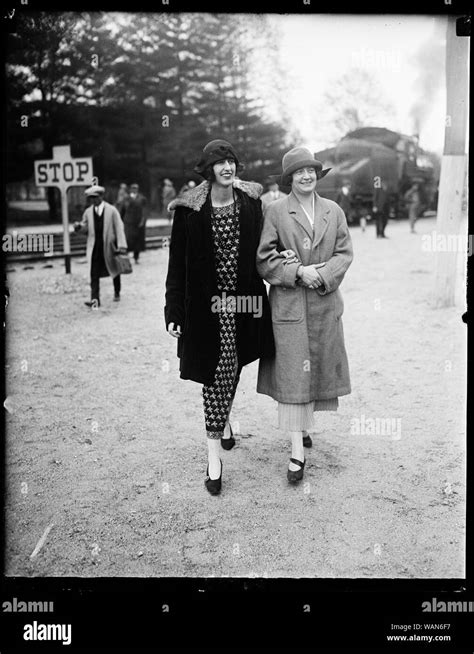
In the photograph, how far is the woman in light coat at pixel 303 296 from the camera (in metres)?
3.45

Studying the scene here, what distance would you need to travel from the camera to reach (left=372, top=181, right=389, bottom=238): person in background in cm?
1082

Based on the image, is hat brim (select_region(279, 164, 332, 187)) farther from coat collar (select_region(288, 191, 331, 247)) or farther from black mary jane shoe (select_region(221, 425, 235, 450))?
black mary jane shoe (select_region(221, 425, 235, 450))

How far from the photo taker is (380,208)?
11.6 m

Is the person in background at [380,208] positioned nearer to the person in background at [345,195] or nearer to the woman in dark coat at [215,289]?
the person in background at [345,195]

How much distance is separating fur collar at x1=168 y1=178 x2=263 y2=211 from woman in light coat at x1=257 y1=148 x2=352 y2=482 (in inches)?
5.4

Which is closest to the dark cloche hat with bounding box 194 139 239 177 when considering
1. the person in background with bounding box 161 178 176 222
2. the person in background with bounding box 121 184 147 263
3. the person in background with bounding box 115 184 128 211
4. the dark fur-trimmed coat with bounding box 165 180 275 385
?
the dark fur-trimmed coat with bounding box 165 180 275 385

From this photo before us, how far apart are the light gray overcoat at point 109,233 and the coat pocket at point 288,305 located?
15.2ft

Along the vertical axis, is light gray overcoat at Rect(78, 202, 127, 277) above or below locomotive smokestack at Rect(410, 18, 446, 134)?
below

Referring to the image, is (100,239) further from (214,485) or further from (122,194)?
(214,485)

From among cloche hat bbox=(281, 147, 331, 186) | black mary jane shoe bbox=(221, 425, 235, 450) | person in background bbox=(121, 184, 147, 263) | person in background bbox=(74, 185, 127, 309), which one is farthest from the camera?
person in background bbox=(121, 184, 147, 263)

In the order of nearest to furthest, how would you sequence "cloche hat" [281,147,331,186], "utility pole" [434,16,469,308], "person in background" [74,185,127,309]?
"cloche hat" [281,147,331,186] < "utility pole" [434,16,469,308] < "person in background" [74,185,127,309]

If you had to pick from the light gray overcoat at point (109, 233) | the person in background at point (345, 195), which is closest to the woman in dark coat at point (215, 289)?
the light gray overcoat at point (109, 233)

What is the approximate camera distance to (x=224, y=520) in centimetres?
319
